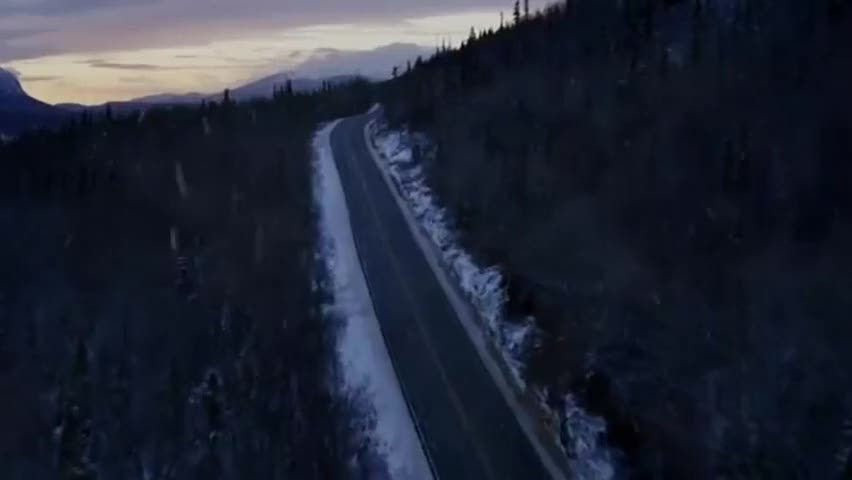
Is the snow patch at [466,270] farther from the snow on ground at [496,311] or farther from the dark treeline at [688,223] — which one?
the dark treeline at [688,223]

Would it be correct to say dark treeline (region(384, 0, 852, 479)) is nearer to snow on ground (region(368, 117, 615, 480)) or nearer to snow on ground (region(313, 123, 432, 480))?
snow on ground (region(368, 117, 615, 480))

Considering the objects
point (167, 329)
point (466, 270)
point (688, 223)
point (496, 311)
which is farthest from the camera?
point (466, 270)

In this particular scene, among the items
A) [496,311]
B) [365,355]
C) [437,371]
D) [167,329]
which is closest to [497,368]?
[437,371]

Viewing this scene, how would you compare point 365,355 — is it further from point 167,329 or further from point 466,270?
point 466,270

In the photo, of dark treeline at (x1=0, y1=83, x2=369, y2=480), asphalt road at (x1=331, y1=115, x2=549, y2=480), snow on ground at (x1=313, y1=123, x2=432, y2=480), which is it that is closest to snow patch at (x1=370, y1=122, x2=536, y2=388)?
asphalt road at (x1=331, y1=115, x2=549, y2=480)

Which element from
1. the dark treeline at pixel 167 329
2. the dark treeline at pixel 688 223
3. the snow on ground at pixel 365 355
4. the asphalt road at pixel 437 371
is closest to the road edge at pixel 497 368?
the asphalt road at pixel 437 371

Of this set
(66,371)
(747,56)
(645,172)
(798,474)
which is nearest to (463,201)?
(645,172)
